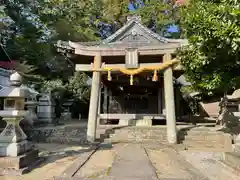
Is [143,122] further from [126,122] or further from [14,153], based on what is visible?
[14,153]

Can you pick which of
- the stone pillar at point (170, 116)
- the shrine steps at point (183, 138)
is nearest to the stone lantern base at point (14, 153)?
the shrine steps at point (183, 138)

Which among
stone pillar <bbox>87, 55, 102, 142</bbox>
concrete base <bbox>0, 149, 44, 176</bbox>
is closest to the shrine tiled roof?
stone pillar <bbox>87, 55, 102, 142</bbox>

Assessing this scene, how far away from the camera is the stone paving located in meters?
5.23

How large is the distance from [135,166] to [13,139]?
3052mm

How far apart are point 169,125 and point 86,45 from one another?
188 inches

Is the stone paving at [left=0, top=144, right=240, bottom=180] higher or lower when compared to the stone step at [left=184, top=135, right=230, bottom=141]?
lower

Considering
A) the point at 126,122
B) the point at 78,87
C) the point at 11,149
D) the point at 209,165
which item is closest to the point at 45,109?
the point at 78,87

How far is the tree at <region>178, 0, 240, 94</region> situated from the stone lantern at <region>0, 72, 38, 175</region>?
456 cm

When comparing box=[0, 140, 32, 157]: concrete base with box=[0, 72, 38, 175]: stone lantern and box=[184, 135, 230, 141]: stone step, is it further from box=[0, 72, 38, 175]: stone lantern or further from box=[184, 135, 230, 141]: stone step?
box=[184, 135, 230, 141]: stone step

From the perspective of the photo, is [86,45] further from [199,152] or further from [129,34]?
[199,152]

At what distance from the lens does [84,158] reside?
277 inches

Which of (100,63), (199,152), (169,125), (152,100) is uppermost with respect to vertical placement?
(100,63)

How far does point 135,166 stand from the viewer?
6043 mm

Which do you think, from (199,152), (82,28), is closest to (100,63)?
(199,152)
